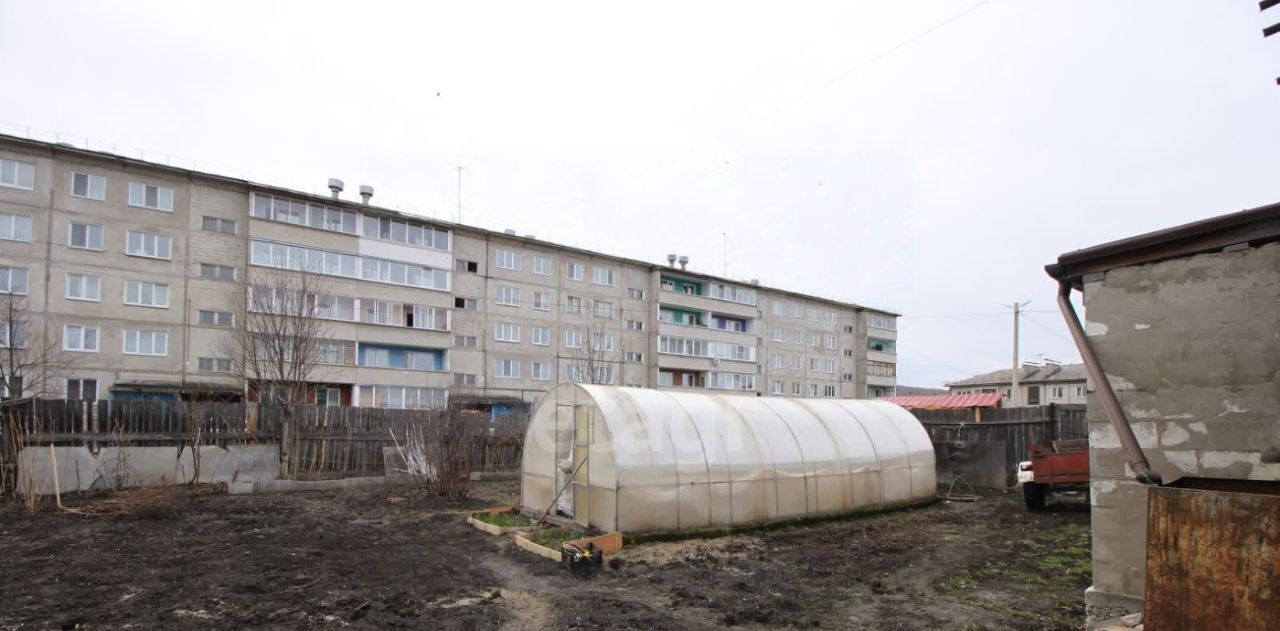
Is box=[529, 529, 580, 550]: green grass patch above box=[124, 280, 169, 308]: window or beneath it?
beneath

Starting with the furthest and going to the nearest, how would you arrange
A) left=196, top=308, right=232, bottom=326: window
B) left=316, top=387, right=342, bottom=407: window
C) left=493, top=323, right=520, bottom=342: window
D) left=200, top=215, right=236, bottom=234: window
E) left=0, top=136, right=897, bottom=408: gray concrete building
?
left=493, top=323, right=520, bottom=342: window < left=316, top=387, right=342, bottom=407: window < left=200, top=215, right=236, bottom=234: window < left=196, top=308, right=232, bottom=326: window < left=0, top=136, right=897, bottom=408: gray concrete building

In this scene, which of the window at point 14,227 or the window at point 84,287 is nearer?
the window at point 14,227

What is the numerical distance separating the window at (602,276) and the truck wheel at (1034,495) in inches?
1333

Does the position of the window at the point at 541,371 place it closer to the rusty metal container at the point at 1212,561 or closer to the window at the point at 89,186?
the window at the point at 89,186

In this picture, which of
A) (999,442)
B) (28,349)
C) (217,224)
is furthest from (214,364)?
(999,442)

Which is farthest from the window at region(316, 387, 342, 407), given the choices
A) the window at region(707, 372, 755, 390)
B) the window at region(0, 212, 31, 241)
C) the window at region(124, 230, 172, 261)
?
the window at region(707, 372, 755, 390)

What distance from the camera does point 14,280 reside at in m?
28.1

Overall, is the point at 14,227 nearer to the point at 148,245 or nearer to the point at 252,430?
the point at 148,245

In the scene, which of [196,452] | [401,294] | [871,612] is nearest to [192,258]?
[401,294]

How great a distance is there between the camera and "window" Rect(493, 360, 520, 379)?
4100cm

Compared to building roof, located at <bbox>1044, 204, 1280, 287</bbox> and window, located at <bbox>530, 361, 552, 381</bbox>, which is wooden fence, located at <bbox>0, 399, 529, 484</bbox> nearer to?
building roof, located at <bbox>1044, 204, 1280, 287</bbox>

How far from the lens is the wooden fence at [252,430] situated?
15.7 m

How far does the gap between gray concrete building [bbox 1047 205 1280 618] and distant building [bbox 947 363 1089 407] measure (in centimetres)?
6557

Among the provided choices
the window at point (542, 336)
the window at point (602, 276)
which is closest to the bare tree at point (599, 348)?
the window at point (542, 336)
